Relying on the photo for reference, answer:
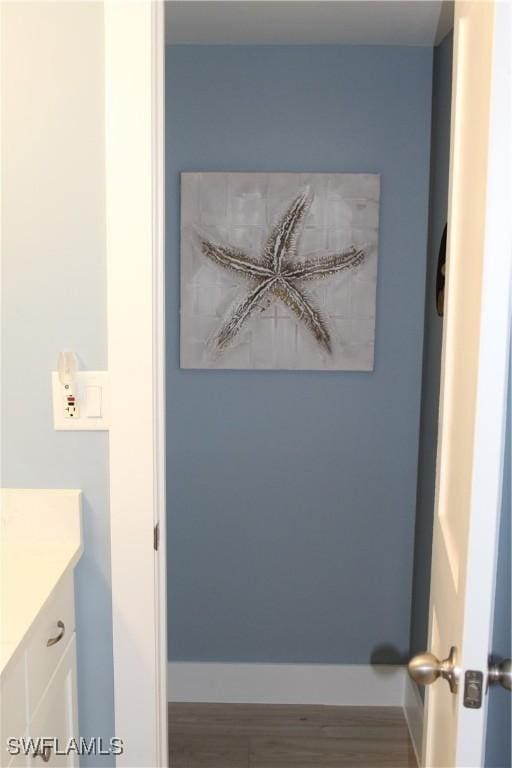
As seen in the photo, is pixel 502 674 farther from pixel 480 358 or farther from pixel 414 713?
pixel 414 713

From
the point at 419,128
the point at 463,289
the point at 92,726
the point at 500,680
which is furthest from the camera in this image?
the point at 419,128

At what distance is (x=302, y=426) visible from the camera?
2.73 m

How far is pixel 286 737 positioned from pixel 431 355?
4.72 feet

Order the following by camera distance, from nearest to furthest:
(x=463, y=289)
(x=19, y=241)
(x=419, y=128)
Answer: (x=463, y=289)
(x=19, y=241)
(x=419, y=128)

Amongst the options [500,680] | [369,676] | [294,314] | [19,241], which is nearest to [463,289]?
[500,680]


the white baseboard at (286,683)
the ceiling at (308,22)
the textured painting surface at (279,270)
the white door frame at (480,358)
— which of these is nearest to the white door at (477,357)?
the white door frame at (480,358)

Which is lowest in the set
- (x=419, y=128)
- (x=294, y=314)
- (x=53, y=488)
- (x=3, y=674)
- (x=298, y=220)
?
(x=3, y=674)

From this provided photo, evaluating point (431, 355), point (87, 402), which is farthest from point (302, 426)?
point (87, 402)

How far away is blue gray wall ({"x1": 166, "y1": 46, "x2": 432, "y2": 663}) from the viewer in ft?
8.51

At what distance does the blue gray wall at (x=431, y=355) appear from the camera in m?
2.38

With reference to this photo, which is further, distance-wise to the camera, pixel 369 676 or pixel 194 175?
pixel 369 676

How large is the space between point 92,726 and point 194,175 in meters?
1.77

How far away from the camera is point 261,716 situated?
9.12ft

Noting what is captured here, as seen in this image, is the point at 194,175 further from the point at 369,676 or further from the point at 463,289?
the point at 369,676
